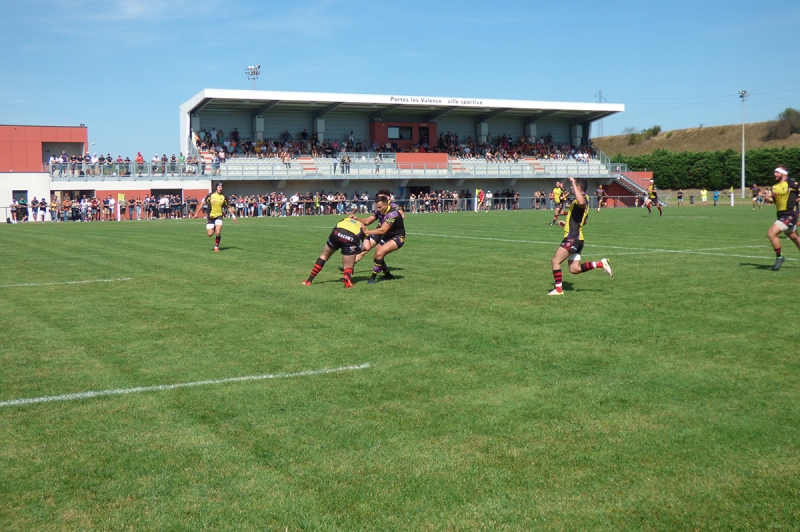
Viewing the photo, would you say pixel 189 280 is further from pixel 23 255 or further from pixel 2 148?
pixel 2 148

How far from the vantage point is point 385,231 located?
13406mm

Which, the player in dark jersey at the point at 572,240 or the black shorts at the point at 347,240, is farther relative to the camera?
the black shorts at the point at 347,240

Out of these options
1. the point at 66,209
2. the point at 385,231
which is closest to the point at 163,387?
the point at 385,231

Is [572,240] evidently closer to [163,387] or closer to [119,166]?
[163,387]

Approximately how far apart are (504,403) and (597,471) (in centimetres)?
143

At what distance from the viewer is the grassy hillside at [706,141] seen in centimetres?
10996

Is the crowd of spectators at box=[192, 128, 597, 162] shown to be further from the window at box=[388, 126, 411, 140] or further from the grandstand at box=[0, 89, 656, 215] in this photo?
the window at box=[388, 126, 411, 140]

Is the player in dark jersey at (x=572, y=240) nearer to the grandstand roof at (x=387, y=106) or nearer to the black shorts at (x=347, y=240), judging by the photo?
the black shorts at (x=347, y=240)

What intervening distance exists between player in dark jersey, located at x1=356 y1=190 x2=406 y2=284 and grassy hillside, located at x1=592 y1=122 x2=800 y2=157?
343ft

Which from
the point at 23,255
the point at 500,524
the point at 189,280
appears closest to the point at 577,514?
the point at 500,524

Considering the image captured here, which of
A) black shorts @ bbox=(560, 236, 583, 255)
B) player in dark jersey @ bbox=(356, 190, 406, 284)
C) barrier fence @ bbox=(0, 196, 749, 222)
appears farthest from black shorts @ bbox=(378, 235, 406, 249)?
barrier fence @ bbox=(0, 196, 749, 222)

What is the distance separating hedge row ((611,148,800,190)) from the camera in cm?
7494

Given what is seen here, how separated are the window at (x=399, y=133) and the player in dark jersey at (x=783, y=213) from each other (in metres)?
49.1

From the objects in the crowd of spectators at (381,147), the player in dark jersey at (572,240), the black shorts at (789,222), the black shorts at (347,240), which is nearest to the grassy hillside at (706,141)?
the crowd of spectators at (381,147)
